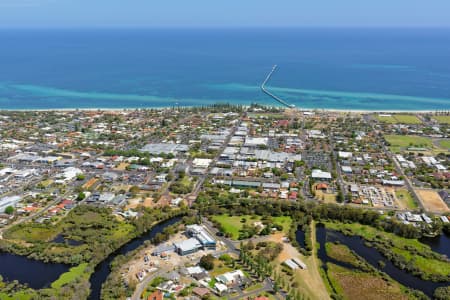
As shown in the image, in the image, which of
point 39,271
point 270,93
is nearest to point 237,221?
point 39,271

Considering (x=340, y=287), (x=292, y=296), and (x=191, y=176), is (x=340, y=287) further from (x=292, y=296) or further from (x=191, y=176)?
(x=191, y=176)

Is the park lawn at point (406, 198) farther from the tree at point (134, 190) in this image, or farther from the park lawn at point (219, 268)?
the tree at point (134, 190)

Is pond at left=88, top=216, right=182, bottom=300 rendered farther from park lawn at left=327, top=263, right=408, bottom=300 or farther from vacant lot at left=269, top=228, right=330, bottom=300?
park lawn at left=327, top=263, right=408, bottom=300

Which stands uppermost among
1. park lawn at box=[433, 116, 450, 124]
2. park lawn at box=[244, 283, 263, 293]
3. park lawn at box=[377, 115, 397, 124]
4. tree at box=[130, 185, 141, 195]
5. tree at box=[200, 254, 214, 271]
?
park lawn at box=[433, 116, 450, 124]

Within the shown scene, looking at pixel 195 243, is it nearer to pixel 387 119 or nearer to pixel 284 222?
pixel 284 222

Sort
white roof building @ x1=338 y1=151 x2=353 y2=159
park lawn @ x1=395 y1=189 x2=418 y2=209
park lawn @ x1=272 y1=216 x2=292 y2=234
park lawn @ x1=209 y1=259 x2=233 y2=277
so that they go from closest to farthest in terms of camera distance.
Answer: park lawn @ x1=209 y1=259 x2=233 y2=277 → park lawn @ x1=272 y1=216 x2=292 y2=234 → park lawn @ x1=395 y1=189 x2=418 y2=209 → white roof building @ x1=338 y1=151 x2=353 y2=159

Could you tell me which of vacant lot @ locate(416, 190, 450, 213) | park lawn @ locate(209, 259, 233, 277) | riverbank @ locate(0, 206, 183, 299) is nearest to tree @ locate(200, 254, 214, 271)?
park lawn @ locate(209, 259, 233, 277)

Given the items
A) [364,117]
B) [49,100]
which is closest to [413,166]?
[364,117]
